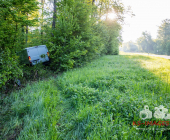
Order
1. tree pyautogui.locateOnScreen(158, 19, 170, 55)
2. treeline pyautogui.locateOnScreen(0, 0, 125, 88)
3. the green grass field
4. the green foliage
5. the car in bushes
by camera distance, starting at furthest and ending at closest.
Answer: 1. tree pyautogui.locateOnScreen(158, 19, 170, 55)
2. the car in bushes
3. treeline pyautogui.locateOnScreen(0, 0, 125, 88)
4. the green foliage
5. the green grass field

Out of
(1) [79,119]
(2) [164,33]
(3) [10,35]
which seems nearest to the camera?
(1) [79,119]

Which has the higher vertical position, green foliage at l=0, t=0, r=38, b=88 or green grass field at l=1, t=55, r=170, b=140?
green foliage at l=0, t=0, r=38, b=88

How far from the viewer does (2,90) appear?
413cm

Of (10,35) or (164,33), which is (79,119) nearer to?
(10,35)

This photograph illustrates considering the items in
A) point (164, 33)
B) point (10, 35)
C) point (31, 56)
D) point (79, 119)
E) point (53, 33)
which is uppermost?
point (164, 33)

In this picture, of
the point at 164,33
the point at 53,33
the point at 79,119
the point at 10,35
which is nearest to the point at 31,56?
the point at 53,33

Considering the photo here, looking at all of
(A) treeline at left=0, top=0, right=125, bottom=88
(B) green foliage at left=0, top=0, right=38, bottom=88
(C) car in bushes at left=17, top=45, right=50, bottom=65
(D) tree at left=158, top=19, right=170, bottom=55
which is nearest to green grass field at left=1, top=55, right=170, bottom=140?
(B) green foliage at left=0, top=0, right=38, bottom=88

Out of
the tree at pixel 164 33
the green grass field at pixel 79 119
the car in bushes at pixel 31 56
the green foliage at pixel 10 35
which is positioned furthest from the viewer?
the tree at pixel 164 33

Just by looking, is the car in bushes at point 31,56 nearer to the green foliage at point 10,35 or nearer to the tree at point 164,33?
the green foliage at point 10,35

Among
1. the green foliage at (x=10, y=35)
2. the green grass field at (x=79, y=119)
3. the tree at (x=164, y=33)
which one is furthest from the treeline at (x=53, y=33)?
the tree at (x=164, y=33)

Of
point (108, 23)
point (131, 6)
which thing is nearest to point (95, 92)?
point (108, 23)

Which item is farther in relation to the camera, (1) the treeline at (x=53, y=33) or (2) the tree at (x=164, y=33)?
(2) the tree at (x=164, y=33)

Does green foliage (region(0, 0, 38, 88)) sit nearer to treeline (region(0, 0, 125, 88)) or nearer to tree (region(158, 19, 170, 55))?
treeline (region(0, 0, 125, 88))

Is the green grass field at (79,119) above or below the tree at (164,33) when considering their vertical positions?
below
